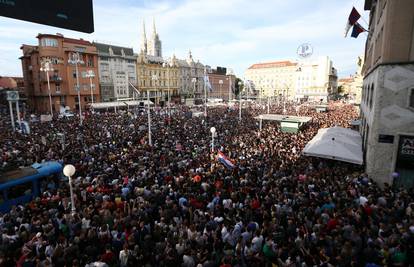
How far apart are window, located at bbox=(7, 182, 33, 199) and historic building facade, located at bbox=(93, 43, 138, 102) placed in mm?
54814

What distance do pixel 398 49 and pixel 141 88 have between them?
72.4m

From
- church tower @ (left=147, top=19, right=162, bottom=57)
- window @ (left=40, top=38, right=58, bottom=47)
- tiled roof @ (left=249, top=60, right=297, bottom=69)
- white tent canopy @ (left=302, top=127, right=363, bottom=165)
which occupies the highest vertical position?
church tower @ (left=147, top=19, right=162, bottom=57)

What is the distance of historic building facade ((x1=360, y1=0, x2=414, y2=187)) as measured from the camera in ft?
40.5

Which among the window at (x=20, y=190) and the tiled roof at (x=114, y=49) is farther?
the tiled roof at (x=114, y=49)

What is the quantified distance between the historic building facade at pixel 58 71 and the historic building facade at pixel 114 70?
6.31 meters

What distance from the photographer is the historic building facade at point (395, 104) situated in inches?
486

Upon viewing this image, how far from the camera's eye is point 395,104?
1307cm

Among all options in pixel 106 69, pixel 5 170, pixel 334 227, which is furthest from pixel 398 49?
pixel 106 69

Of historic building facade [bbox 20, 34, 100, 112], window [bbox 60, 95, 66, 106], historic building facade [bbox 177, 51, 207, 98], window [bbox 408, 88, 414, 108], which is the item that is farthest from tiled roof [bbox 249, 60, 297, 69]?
window [bbox 408, 88, 414, 108]

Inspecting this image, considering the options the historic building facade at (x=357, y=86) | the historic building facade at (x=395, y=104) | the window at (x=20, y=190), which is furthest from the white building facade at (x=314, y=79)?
the window at (x=20, y=190)

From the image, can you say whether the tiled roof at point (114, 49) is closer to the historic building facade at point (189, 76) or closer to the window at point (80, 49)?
the window at point (80, 49)

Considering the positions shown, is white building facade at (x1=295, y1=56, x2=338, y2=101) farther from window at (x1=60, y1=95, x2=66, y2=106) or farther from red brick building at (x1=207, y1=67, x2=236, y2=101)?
window at (x1=60, y1=95, x2=66, y2=106)

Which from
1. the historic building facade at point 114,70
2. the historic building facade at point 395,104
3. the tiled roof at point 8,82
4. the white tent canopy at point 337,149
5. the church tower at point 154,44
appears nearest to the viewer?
the historic building facade at point 395,104

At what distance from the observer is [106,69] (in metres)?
66.6
